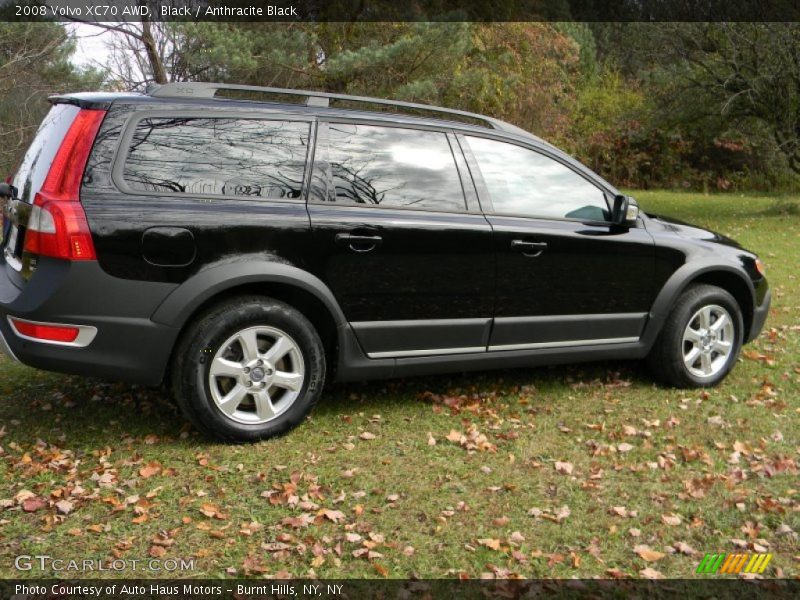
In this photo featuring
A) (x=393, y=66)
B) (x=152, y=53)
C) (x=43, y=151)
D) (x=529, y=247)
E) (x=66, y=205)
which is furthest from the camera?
(x=393, y=66)

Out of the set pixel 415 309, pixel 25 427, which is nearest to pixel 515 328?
pixel 415 309

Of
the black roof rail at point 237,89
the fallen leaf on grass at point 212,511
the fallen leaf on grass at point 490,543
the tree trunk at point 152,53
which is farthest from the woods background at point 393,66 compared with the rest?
the fallen leaf on grass at point 490,543

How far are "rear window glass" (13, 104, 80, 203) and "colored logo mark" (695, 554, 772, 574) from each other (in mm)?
3583

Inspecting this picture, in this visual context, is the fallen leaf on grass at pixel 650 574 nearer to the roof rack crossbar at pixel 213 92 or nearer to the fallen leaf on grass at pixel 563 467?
the fallen leaf on grass at pixel 563 467

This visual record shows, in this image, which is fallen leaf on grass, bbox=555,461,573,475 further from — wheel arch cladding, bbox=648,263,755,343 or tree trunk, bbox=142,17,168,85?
tree trunk, bbox=142,17,168,85

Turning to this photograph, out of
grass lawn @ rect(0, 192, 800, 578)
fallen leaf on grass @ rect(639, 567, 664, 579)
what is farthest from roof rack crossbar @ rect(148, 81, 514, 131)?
fallen leaf on grass @ rect(639, 567, 664, 579)

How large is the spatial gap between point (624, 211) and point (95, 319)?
3.24 metres

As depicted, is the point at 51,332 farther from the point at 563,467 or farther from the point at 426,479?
the point at 563,467

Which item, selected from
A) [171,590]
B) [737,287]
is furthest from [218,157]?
[737,287]

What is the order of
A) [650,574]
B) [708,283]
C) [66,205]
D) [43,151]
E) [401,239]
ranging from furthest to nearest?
[708,283] → [401,239] → [43,151] → [66,205] → [650,574]

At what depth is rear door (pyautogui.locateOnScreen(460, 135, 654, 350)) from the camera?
492cm

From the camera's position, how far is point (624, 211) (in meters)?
5.14

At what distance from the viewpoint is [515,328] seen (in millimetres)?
4980

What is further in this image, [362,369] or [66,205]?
[362,369]
